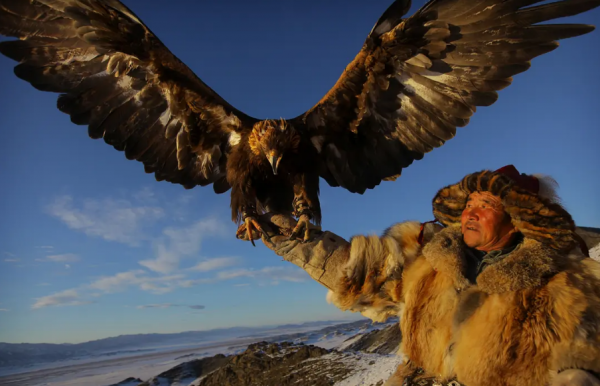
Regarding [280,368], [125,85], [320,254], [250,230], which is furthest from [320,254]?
[280,368]

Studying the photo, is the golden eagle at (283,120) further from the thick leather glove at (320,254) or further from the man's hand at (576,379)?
the man's hand at (576,379)

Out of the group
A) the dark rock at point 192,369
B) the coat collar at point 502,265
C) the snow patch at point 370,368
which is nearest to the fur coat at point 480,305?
the coat collar at point 502,265

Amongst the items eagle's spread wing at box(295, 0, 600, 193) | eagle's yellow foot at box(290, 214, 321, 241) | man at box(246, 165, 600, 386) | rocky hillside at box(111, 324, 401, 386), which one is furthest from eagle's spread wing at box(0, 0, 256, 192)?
rocky hillside at box(111, 324, 401, 386)

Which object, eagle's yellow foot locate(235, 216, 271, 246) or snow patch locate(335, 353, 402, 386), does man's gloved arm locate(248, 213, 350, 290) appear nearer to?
eagle's yellow foot locate(235, 216, 271, 246)

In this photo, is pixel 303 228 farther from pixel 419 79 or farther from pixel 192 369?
pixel 192 369

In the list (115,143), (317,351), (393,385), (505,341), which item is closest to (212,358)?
(317,351)

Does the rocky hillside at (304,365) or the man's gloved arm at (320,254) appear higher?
the man's gloved arm at (320,254)

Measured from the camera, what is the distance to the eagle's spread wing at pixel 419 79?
9.12 feet

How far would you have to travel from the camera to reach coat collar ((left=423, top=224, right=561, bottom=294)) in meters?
1.46

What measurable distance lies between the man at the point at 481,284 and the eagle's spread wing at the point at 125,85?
194cm

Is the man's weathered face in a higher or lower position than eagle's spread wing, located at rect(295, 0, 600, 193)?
lower

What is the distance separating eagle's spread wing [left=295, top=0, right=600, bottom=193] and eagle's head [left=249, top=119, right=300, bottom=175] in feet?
0.91

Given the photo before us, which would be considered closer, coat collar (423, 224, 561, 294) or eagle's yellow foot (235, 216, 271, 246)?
coat collar (423, 224, 561, 294)

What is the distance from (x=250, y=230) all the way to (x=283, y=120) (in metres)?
1.22
